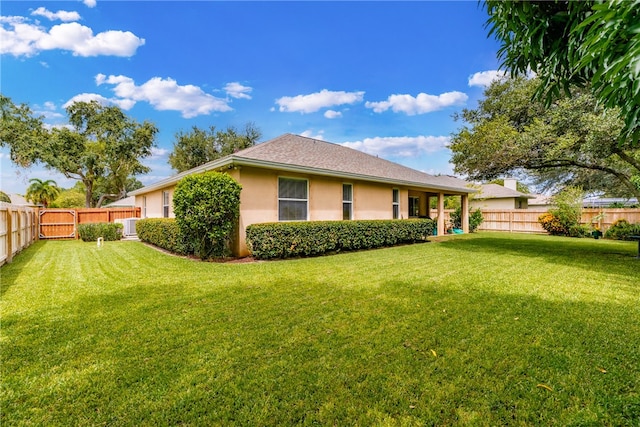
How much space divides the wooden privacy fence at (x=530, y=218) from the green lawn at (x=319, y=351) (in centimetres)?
1434

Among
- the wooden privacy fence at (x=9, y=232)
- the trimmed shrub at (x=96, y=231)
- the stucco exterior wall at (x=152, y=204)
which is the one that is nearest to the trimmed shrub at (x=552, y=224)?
the stucco exterior wall at (x=152, y=204)

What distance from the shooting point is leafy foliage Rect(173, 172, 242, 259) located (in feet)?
26.1

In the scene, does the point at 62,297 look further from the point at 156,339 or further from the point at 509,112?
the point at 509,112

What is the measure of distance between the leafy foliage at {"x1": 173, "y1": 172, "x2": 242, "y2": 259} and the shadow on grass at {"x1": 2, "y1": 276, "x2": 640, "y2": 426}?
11.4 ft

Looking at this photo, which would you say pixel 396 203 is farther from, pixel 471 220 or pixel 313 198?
pixel 471 220

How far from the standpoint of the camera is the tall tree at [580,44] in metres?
1.71

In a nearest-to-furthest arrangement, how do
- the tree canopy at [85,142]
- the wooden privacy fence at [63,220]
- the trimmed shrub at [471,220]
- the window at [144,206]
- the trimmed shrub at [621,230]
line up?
1. the trimmed shrub at [621,230]
2. the wooden privacy fence at [63,220]
3. the window at [144,206]
4. the trimmed shrub at [471,220]
5. the tree canopy at [85,142]

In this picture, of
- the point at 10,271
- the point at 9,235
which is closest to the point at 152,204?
the point at 9,235

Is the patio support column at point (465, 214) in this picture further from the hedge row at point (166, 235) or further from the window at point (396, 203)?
the hedge row at point (166, 235)

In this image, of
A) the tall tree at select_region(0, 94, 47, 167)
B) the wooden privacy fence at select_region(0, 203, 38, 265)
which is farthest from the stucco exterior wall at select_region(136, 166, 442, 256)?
the tall tree at select_region(0, 94, 47, 167)

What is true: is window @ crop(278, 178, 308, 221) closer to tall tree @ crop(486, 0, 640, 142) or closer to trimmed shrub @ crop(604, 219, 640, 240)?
tall tree @ crop(486, 0, 640, 142)

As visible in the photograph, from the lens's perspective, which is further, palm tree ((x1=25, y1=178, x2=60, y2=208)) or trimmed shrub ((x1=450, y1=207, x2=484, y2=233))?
palm tree ((x1=25, y1=178, x2=60, y2=208))

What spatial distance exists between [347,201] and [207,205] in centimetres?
578

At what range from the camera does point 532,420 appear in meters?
2.20
